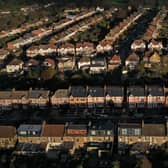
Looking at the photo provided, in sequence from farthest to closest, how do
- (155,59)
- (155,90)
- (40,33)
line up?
1. (40,33)
2. (155,59)
3. (155,90)

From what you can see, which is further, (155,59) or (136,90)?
(155,59)

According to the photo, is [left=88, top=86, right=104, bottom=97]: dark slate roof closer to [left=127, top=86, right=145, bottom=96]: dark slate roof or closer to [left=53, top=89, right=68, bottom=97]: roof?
[left=53, top=89, right=68, bottom=97]: roof

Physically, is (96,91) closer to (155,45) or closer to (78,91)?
(78,91)

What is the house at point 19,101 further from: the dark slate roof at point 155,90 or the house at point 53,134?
the dark slate roof at point 155,90

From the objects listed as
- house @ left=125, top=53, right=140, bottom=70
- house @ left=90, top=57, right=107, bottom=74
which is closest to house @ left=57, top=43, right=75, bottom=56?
house @ left=90, top=57, right=107, bottom=74

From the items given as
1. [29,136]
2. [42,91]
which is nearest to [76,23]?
[42,91]

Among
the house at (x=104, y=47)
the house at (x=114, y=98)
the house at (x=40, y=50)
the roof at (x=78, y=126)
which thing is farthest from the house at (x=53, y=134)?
the house at (x=104, y=47)

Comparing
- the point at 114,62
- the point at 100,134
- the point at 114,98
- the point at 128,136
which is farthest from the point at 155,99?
the point at 114,62
